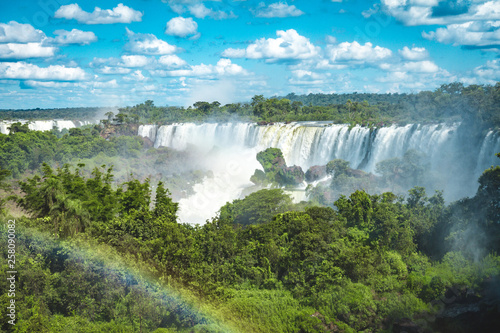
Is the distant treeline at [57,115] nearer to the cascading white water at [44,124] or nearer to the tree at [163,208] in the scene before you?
the cascading white water at [44,124]

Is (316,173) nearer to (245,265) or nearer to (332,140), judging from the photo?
(332,140)

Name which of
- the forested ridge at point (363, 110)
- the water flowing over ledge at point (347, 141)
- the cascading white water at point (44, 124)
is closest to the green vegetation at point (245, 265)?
the water flowing over ledge at point (347, 141)

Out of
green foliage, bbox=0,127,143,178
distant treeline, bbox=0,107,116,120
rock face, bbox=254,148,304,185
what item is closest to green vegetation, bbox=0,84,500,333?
rock face, bbox=254,148,304,185

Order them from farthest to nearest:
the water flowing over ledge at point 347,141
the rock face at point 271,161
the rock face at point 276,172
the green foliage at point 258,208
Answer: the rock face at point 271,161 → the rock face at point 276,172 → the water flowing over ledge at point 347,141 → the green foliage at point 258,208

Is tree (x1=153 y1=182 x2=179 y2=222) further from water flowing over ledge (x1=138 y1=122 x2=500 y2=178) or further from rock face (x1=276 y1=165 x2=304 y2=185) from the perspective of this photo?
water flowing over ledge (x1=138 y1=122 x2=500 y2=178)

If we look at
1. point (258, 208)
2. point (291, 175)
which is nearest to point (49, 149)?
point (291, 175)

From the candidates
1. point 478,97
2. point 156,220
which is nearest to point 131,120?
point 478,97

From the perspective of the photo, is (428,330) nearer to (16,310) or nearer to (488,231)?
(488,231)
